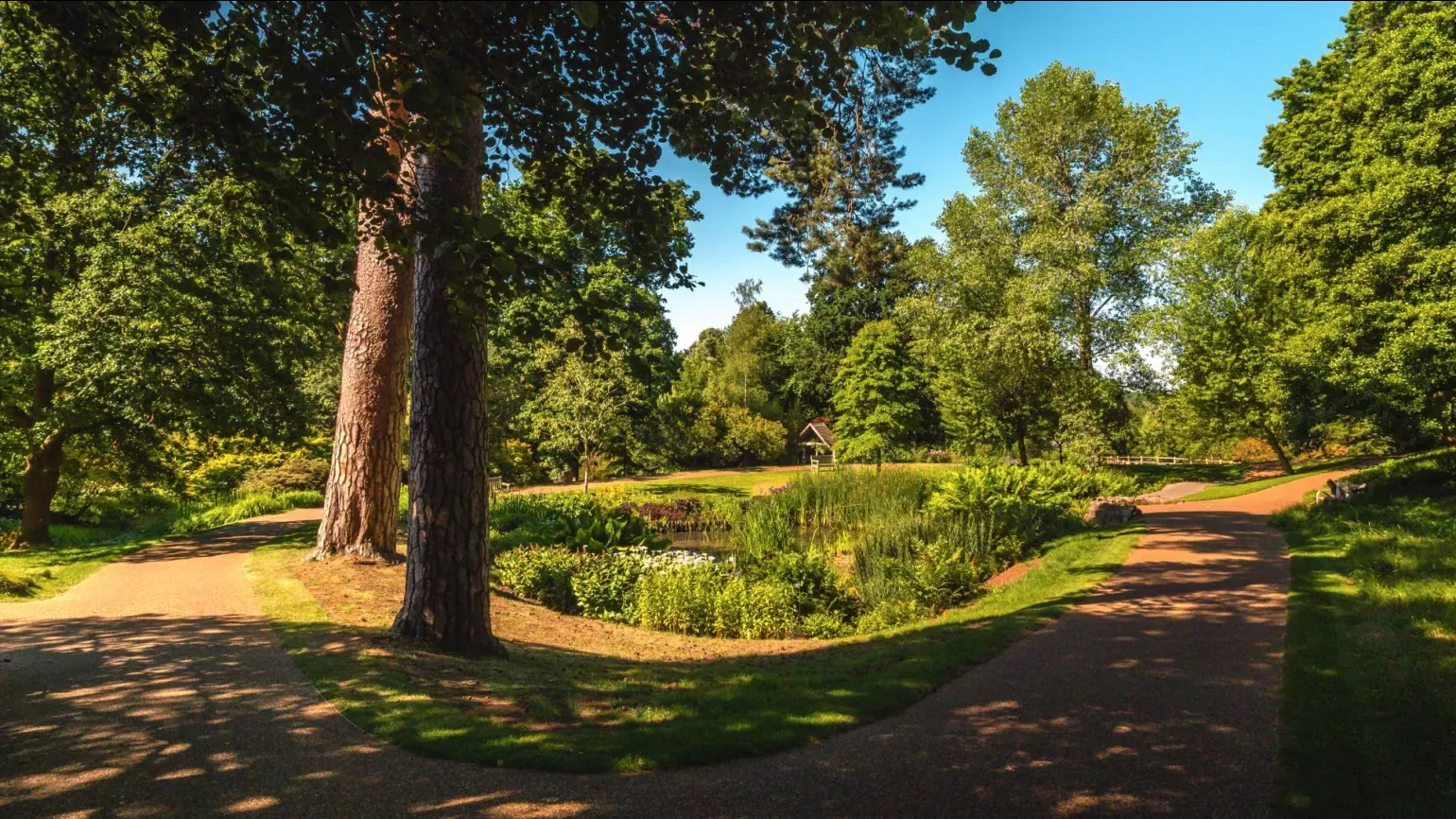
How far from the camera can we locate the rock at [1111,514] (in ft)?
48.3

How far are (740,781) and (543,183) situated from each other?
4.01 meters

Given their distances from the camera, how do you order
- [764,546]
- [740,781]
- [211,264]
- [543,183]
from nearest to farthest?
[740,781] < [543,183] < [211,264] < [764,546]

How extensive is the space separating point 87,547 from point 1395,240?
2692cm

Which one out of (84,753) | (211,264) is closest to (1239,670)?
(84,753)

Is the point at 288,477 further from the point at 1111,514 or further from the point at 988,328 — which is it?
the point at 1111,514

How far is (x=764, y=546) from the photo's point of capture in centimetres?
1308

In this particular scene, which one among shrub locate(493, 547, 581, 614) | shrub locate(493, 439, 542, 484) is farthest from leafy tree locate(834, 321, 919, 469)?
shrub locate(493, 547, 581, 614)

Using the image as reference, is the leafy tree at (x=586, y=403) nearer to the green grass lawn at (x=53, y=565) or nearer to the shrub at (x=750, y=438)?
the green grass lawn at (x=53, y=565)

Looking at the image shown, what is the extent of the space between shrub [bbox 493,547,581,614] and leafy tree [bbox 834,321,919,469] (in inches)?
929

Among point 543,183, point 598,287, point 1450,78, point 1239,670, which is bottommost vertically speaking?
point 1239,670

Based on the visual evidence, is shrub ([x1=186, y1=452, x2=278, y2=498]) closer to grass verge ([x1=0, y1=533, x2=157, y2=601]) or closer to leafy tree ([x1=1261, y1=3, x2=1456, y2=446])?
grass verge ([x1=0, y1=533, x2=157, y2=601])

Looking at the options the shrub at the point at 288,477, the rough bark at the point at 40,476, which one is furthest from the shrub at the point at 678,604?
the shrub at the point at 288,477

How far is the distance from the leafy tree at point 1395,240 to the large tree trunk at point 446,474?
57.0 feet

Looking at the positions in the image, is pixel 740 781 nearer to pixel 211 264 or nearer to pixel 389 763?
pixel 389 763
